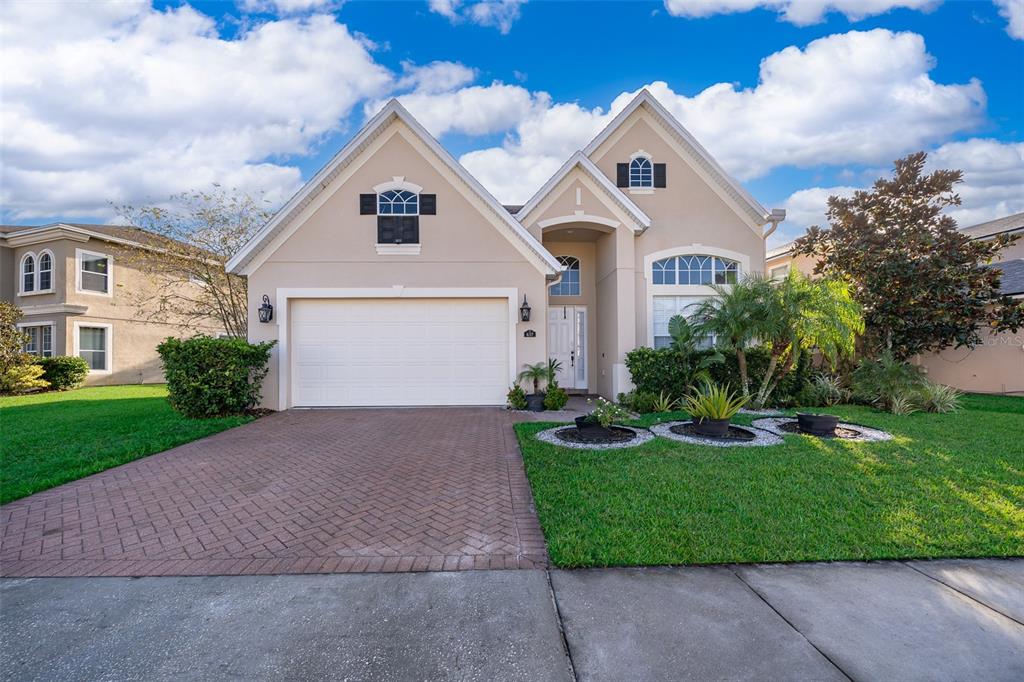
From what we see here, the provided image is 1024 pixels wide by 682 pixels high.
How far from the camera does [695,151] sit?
12078 millimetres

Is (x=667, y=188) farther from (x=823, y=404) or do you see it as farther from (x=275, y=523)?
(x=275, y=523)

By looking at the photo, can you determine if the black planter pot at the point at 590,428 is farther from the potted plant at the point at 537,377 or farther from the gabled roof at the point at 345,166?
the gabled roof at the point at 345,166

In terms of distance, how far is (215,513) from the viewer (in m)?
4.30

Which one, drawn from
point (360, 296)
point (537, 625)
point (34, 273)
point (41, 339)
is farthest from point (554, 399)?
point (34, 273)

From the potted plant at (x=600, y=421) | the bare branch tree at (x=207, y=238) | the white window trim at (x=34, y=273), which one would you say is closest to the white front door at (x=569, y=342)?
the potted plant at (x=600, y=421)

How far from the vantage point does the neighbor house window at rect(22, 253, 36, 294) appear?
58.4 ft

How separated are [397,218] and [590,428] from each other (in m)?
6.58

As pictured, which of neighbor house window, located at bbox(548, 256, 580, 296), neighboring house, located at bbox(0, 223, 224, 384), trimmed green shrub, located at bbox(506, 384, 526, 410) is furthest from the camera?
neighboring house, located at bbox(0, 223, 224, 384)

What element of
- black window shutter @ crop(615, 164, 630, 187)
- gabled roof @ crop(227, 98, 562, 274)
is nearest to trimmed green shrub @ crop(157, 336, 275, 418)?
gabled roof @ crop(227, 98, 562, 274)

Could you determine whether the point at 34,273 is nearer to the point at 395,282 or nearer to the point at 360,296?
the point at 360,296

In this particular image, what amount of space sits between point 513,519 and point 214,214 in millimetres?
15293

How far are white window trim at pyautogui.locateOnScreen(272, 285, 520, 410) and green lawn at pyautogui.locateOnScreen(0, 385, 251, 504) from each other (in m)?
1.38

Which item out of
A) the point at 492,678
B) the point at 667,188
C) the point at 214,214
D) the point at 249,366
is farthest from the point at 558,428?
the point at 214,214

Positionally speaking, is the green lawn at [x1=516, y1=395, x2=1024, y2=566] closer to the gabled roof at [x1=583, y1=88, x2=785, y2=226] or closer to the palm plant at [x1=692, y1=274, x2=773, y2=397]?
the palm plant at [x1=692, y1=274, x2=773, y2=397]
